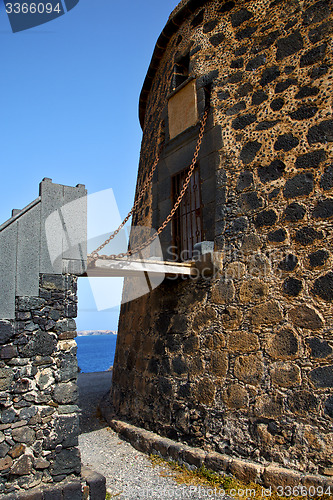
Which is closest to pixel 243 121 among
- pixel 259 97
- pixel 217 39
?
pixel 259 97

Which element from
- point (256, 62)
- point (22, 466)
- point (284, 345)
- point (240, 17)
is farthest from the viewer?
point (240, 17)

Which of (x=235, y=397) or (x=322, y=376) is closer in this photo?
(x=322, y=376)

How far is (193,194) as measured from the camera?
647 cm

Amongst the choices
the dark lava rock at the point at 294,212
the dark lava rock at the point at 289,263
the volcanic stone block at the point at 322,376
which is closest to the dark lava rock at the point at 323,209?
the dark lava rock at the point at 294,212

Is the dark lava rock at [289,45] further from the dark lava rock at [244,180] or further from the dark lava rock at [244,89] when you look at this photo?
the dark lava rock at [244,180]

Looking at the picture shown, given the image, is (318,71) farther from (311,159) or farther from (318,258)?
(318,258)

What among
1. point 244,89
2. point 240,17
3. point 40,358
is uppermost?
point 240,17

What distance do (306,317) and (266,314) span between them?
48cm

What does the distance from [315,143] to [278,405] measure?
302 centimetres

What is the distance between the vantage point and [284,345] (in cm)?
468

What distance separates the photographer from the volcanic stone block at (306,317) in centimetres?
451

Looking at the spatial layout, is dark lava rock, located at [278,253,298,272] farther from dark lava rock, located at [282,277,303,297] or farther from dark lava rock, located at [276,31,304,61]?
dark lava rock, located at [276,31,304,61]

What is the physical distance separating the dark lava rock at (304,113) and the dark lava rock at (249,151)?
541 mm

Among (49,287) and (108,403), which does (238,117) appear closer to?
(49,287)
